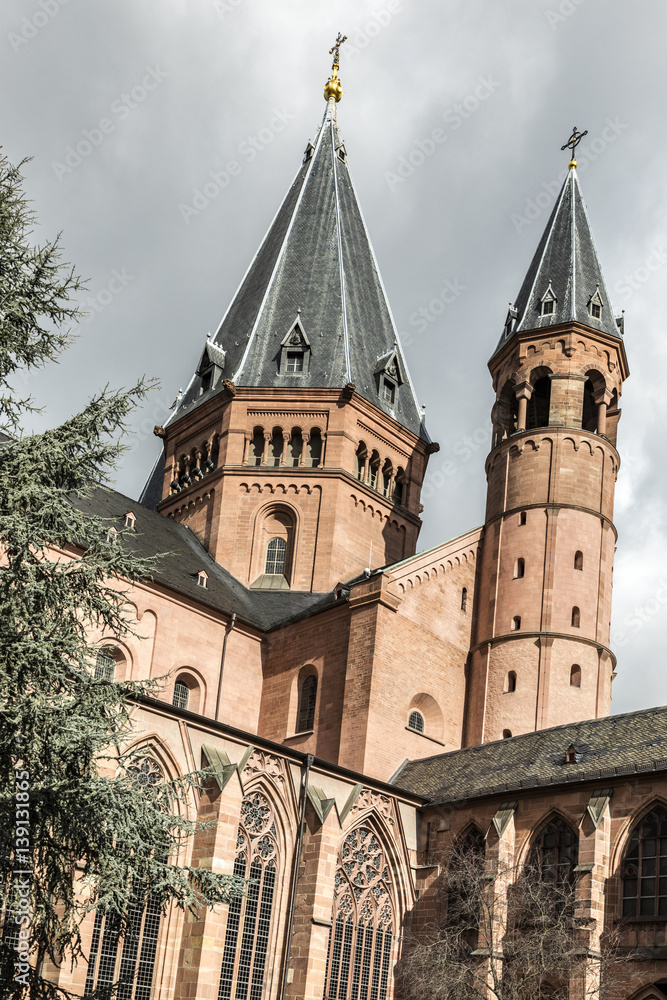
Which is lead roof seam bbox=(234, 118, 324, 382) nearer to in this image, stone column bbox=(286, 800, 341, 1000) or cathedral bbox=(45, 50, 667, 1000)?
cathedral bbox=(45, 50, 667, 1000)

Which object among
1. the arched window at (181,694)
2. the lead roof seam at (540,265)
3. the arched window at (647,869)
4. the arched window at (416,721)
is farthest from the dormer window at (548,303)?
Result: the arched window at (647,869)

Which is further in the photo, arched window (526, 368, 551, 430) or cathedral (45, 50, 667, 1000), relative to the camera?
arched window (526, 368, 551, 430)

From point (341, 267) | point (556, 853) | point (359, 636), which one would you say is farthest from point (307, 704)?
point (341, 267)

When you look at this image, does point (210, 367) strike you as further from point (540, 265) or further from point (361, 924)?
point (361, 924)

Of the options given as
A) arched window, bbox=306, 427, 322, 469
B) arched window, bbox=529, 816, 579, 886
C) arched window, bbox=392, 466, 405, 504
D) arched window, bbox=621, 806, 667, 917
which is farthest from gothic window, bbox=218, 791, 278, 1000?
arched window, bbox=392, 466, 405, 504

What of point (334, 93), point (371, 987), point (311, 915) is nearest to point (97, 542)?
point (311, 915)

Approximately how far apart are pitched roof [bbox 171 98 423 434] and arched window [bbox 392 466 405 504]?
8.10 feet

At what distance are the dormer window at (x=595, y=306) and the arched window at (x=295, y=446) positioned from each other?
42.5 feet

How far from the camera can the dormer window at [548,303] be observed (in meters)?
43.6

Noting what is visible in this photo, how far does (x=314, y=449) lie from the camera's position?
155ft

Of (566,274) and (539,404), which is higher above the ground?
(566,274)

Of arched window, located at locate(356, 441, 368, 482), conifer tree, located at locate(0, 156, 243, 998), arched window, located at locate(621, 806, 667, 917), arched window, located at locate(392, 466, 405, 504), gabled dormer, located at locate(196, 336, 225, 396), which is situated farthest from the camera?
gabled dormer, located at locate(196, 336, 225, 396)

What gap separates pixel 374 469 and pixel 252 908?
24860mm

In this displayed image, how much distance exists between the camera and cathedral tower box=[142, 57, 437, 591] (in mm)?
45781
